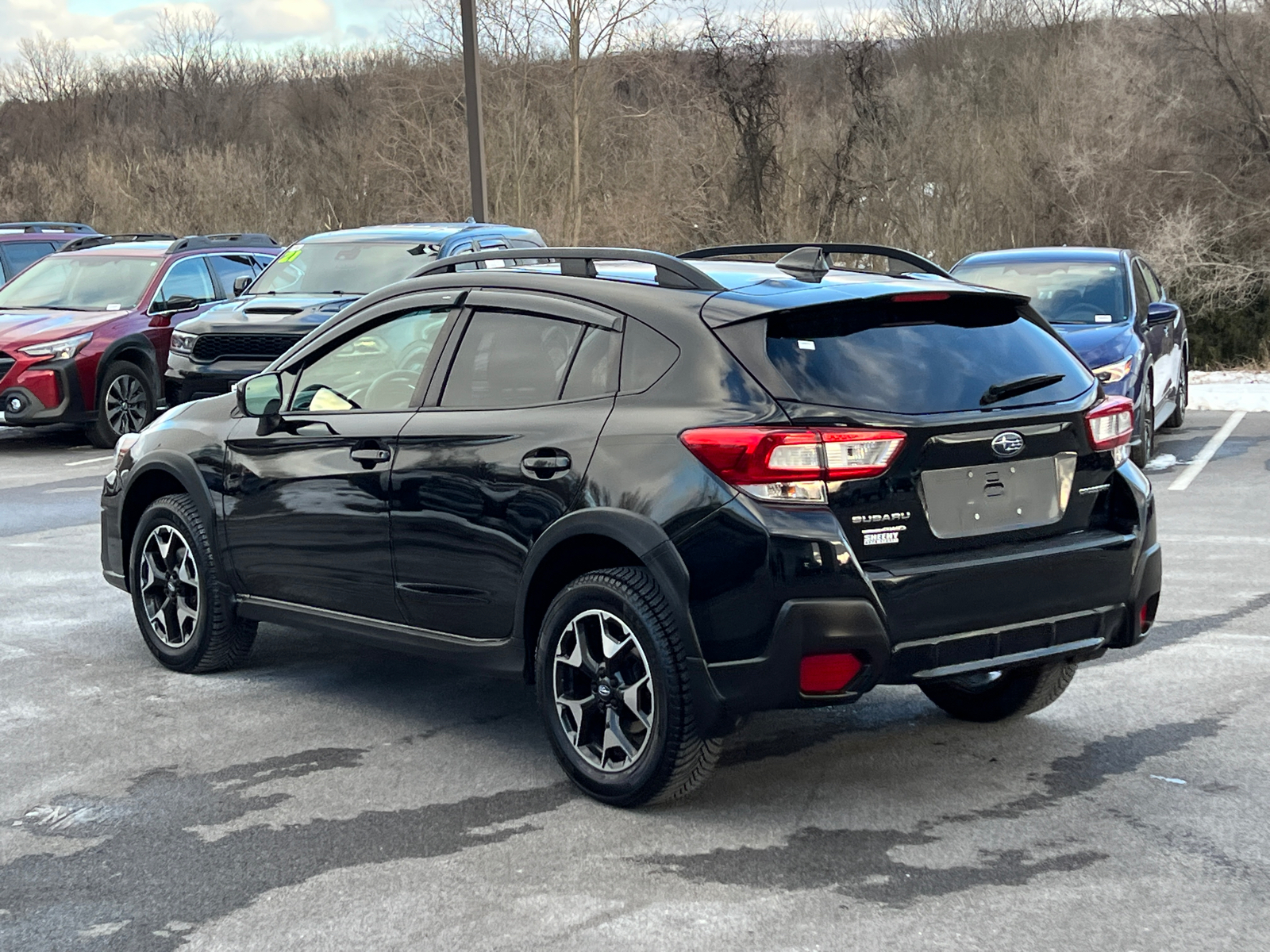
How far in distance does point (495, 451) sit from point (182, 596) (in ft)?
7.18

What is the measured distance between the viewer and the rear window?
4562mm

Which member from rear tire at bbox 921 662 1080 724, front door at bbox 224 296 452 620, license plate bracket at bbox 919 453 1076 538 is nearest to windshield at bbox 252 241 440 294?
front door at bbox 224 296 452 620

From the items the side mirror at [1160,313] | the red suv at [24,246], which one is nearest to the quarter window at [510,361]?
the side mirror at [1160,313]

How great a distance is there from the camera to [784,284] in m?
4.95

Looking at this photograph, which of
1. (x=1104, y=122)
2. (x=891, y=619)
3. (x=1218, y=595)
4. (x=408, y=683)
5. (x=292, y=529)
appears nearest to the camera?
(x=891, y=619)

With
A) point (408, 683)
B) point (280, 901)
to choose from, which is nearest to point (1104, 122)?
point (408, 683)

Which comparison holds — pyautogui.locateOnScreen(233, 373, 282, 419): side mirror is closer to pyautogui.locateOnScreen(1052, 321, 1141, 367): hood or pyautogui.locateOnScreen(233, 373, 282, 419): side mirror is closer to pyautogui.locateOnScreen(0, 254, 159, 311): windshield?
pyautogui.locateOnScreen(1052, 321, 1141, 367): hood

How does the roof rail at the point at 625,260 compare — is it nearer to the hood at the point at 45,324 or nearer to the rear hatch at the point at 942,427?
the rear hatch at the point at 942,427

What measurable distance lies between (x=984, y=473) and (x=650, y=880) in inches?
59.7

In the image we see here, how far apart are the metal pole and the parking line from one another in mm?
9827

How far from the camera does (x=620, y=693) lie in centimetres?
476

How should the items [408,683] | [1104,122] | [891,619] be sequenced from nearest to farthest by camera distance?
[891,619] → [408,683] → [1104,122]

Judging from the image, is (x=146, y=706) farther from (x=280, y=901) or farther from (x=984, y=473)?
(x=984, y=473)

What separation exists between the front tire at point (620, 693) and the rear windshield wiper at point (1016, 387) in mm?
1147
